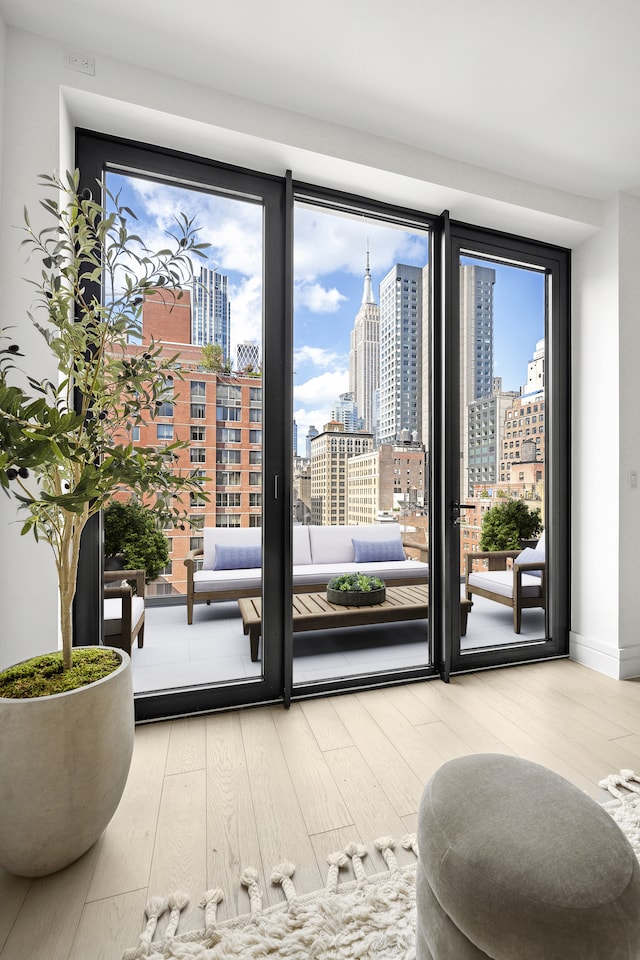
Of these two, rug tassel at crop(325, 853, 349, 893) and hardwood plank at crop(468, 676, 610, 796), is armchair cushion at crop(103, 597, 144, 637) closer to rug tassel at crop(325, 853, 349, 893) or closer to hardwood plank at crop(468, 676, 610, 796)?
rug tassel at crop(325, 853, 349, 893)

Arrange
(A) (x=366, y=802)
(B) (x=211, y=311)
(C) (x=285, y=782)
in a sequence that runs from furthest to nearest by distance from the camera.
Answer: (B) (x=211, y=311) → (C) (x=285, y=782) → (A) (x=366, y=802)

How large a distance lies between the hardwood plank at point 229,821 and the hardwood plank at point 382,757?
19.8 inches

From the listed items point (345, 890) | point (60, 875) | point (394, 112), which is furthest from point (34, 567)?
point (394, 112)

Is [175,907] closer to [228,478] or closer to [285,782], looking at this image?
[285,782]

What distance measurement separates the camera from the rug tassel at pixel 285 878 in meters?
1.31

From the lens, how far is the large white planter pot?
129 cm

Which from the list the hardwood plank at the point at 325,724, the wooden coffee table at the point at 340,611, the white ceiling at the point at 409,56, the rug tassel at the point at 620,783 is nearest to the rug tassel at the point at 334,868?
the hardwood plank at the point at 325,724

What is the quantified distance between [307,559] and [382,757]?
1061mm

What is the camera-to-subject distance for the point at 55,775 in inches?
51.9

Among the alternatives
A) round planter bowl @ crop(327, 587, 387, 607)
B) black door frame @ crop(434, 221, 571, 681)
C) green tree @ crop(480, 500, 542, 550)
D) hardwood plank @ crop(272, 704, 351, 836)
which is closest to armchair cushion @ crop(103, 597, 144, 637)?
hardwood plank @ crop(272, 704, 351, 836)

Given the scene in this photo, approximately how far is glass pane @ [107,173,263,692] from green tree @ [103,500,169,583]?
0.18 ft

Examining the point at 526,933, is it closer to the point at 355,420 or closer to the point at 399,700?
the point at 399,700

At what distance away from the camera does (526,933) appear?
81cm

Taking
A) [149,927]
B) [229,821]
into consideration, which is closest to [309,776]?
[229,821]
